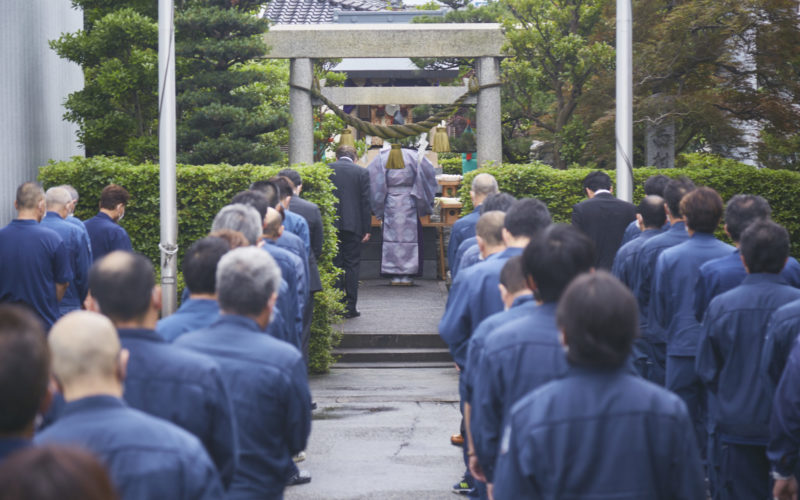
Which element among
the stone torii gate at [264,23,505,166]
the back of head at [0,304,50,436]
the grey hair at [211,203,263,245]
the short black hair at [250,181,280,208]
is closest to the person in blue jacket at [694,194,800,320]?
the grey hair at [211,203,263,245]

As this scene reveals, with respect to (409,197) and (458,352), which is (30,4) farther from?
(458,352)

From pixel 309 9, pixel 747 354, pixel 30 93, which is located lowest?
pixel 747 354

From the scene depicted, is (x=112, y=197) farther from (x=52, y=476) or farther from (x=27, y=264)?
(x=52, y=476)

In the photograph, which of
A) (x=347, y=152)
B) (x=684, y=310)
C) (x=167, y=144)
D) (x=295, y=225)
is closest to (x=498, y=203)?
(x=684, y=310)

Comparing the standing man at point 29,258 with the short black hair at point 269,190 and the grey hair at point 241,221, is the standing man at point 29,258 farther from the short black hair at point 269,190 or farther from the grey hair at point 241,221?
the grey hair at point 241,221

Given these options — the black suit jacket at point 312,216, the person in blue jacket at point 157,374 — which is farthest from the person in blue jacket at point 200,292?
the black suit jacket at point 312,216

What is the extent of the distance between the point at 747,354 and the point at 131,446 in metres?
3.58

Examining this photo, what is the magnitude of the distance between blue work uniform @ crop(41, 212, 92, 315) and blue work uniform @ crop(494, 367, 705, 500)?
5584 millimetres

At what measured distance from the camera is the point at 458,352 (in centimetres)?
566

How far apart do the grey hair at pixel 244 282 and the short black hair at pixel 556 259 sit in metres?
1.02

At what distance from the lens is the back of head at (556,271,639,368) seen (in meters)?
3.00

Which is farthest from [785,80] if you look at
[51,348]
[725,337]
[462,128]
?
[462,128]

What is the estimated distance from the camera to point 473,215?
27.4ft

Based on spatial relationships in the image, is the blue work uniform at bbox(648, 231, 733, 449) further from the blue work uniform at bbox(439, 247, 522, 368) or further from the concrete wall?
the concrete wall
